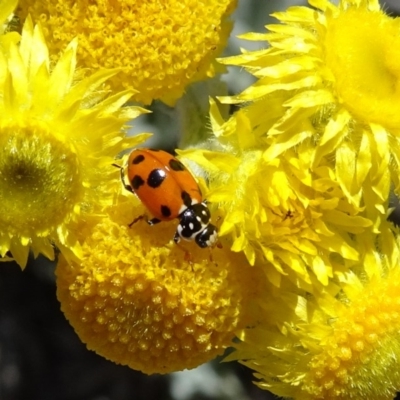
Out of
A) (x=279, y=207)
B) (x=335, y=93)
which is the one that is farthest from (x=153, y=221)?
(x=335, y=93)

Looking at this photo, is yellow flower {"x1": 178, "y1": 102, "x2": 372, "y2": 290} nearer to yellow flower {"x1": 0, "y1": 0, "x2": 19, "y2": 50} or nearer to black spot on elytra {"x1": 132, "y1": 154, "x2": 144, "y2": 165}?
black spot on elytra {"x1": 132, "y1": 154, "x2": 144, "y2": 165}

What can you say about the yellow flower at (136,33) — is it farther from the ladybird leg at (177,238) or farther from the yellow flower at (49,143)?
the ladybird leg at (177,238)

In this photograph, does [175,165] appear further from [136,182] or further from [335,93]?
[335,93]

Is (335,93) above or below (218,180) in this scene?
above

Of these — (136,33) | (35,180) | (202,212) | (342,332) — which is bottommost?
(342,332)

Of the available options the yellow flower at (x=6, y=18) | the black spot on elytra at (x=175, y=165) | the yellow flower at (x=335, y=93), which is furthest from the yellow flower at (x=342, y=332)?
the yellow flower at (x=6, y=18)

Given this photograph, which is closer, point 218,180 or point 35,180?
point 35,180

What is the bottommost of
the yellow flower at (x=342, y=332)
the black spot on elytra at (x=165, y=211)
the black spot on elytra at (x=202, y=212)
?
the yellow flower at (x=342, y=332)
